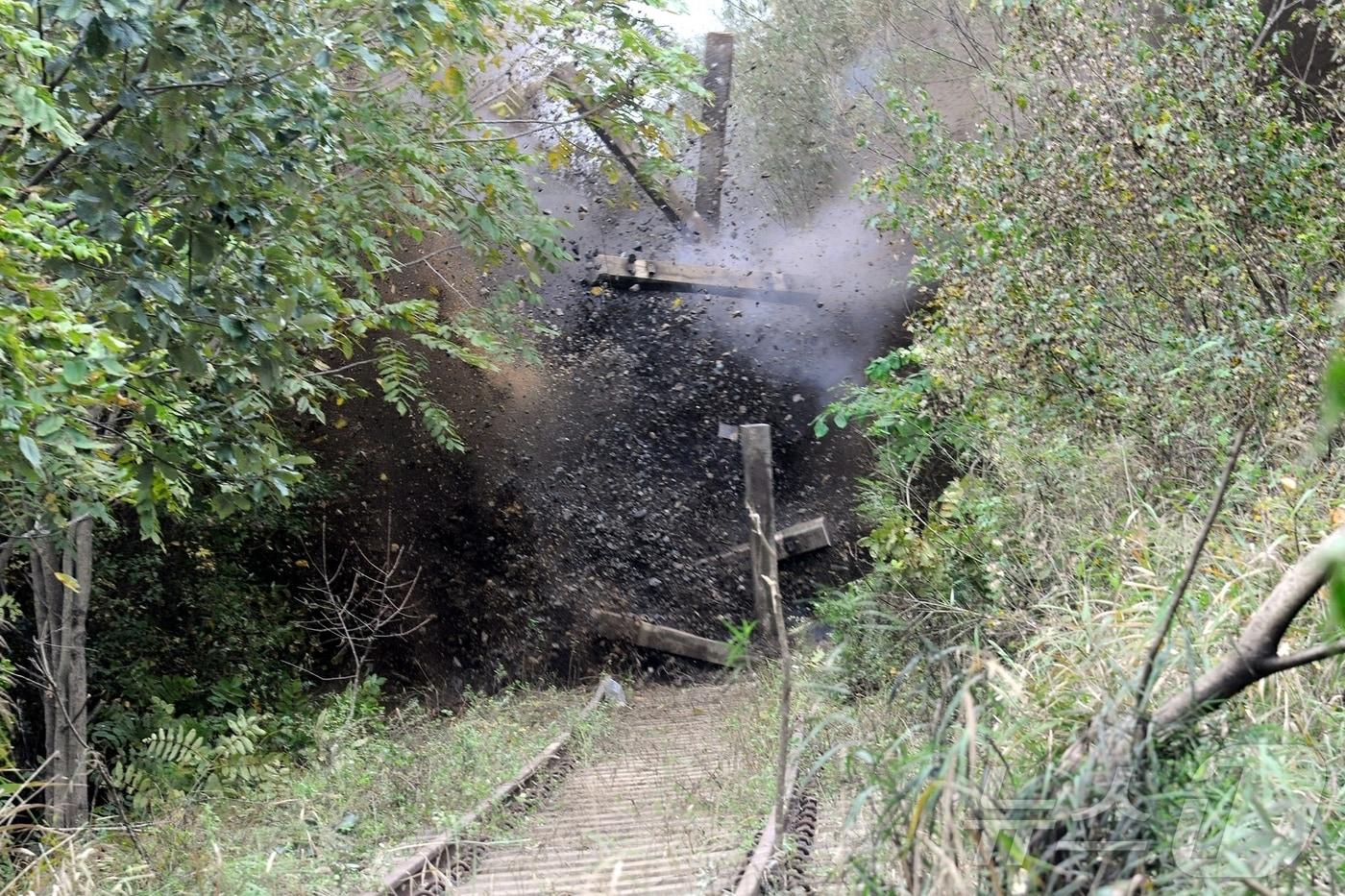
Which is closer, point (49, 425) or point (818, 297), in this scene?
point (49, 425)

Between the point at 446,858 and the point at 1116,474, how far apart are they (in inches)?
190

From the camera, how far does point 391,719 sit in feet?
34.5

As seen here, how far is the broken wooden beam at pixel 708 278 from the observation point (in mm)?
16375

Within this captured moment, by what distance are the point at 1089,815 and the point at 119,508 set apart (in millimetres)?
10372

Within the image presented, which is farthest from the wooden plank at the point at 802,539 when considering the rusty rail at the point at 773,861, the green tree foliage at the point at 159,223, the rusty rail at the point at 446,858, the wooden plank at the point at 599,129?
the rusty rail at the point at 773,861

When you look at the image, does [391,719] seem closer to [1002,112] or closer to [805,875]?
[805,875]

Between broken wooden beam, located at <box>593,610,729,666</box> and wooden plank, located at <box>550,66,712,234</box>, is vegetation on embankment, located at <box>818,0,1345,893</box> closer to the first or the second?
wooden plank, located at <box>550,66,712,234</box>

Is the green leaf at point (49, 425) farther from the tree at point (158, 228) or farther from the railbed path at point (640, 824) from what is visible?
the railbed path at point (640, 824)

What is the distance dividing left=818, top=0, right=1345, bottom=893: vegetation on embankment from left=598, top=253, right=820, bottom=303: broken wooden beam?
5335 mm

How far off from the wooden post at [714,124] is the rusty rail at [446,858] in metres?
9.61

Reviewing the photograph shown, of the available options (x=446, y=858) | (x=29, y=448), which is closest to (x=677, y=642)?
(x=446, y=858)

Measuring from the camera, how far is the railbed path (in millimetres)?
5000

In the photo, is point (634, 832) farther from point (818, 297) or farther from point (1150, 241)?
point (818, 297)

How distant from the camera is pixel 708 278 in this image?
16438 millimetres
